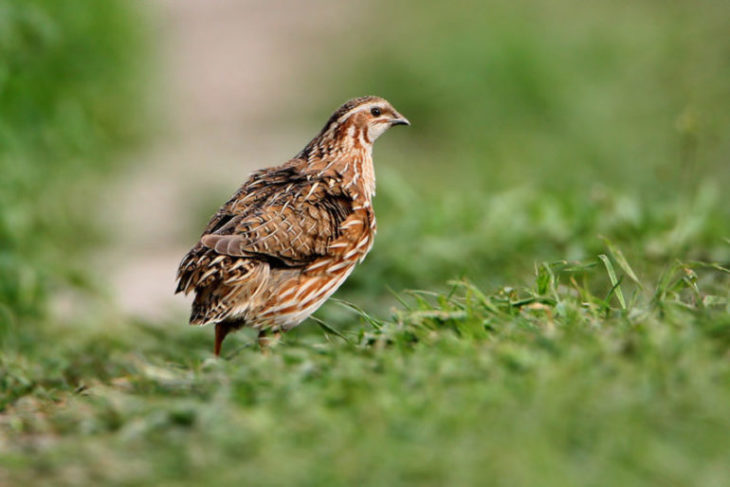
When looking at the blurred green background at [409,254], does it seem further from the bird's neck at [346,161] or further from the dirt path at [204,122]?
the bird's neck at [346,161]

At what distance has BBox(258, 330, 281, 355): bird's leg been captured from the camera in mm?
5242

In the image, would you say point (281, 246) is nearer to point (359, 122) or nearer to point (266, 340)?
point (266, 340)

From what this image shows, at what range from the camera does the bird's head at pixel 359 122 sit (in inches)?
249

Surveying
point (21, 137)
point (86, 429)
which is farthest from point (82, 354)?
point (86, 429)

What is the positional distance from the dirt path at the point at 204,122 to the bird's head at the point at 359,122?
7.21ft

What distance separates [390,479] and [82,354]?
3.56 meters

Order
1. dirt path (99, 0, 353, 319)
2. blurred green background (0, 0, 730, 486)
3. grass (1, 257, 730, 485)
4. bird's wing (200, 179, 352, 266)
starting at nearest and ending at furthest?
Answer: grass (1, 257, 730, 485), blurred green background (0, 0, 730, 486), bird's wing (200, 179, 352, 266), dirt path (99, 0, 353, 319)

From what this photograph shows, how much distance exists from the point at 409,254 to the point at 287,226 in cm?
230

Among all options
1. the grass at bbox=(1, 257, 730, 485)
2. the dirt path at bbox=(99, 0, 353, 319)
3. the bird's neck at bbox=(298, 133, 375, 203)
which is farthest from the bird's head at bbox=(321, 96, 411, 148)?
the dirt path at bbox=(99, 0, 353, 319)

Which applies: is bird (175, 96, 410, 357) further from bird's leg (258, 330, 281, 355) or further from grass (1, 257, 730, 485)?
grass (1, 257, 730, 485)

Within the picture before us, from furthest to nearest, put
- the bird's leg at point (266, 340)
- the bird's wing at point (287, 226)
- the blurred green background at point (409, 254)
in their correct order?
the bird's wing at point (287, 226), the bird's leg at point (266, 340), the blurred green background at point (409, 254)

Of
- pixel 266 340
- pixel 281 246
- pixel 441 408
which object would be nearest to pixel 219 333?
pixel 266 340

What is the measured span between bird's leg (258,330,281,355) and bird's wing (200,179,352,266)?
0.37 metres

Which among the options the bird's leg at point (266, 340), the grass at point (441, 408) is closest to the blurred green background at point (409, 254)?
the grass at point (441, 408)
